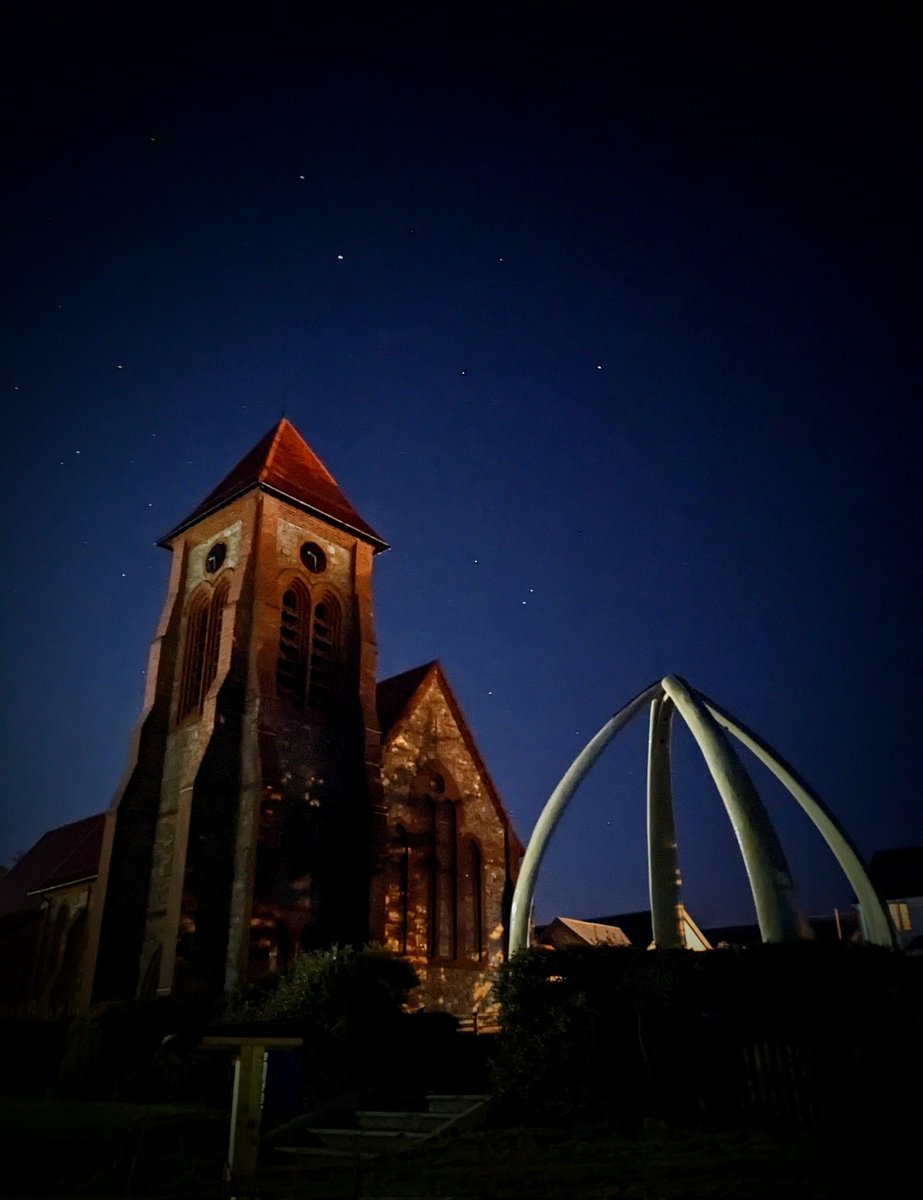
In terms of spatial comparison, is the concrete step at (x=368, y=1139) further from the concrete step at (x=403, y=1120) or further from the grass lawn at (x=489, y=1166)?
the grass lawn at (x=489, y=1166)

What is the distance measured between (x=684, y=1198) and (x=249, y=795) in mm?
20947

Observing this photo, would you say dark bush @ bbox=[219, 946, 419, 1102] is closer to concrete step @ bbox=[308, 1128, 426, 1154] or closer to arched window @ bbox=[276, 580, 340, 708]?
concrete step @ bbox=[308, 1128, 426, 1154]

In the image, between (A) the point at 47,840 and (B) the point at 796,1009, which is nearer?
(B) the point at 796,1009

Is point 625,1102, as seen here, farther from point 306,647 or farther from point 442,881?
point 306,647

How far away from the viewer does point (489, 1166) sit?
11.0 m

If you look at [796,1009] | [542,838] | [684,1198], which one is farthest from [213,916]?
[684,1198]

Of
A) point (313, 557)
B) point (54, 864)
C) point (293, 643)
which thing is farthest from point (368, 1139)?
point (54, 864)

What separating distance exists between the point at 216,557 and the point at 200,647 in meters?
3.45

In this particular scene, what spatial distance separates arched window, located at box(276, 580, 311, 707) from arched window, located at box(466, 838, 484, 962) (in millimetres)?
9077

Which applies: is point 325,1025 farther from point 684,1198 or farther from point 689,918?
point 689,918

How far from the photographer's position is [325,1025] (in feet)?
62.2

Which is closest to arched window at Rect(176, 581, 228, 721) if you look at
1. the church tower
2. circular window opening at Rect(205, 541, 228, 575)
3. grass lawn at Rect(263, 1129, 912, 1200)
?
the church tower

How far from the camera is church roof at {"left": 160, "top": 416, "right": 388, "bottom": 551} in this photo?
33469mm

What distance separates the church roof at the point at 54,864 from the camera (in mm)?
35812
